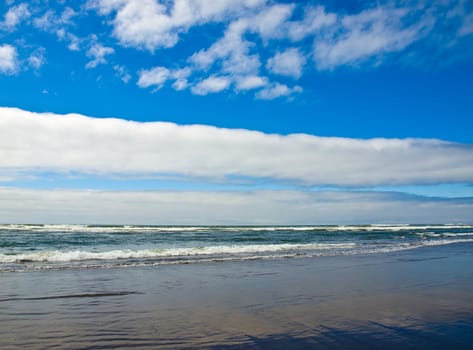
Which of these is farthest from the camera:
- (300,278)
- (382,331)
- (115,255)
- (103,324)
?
(115,255)

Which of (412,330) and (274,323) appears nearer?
(412,330)

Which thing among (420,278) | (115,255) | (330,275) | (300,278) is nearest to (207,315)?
(300,278)

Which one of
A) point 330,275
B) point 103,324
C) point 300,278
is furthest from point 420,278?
point 103,324

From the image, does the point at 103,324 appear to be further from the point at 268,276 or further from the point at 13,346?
the point at 268,276

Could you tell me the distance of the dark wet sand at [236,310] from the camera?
18.2 feet

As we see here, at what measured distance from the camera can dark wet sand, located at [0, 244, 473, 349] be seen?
5535 mm

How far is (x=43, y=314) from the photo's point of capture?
23.2 ft

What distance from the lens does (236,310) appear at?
7.48m

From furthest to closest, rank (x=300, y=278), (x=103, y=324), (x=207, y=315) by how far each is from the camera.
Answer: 1. (x=300, y=278)
2. (x=207, y=315)
3. (x=103, y=324)

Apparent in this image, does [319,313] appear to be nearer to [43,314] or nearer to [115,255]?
[43,314]

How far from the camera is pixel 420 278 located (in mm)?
11734

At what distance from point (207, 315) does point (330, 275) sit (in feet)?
21.3

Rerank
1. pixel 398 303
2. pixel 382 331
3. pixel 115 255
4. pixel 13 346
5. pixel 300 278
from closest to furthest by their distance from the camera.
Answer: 1. pixel 13 346
2. pixel 382 331
3. pixel 398 303
4. pixel 300 278
5. pixel 115 255

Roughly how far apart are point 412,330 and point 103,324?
5121mm
